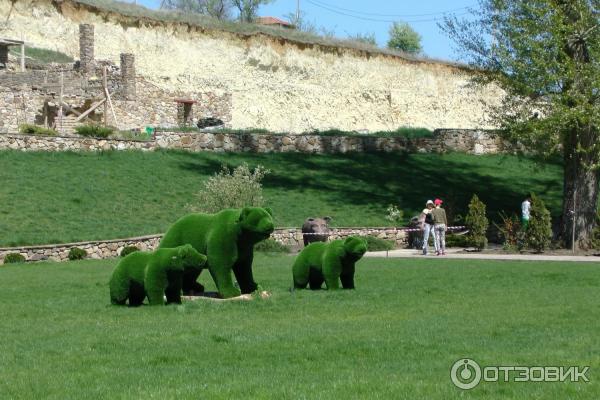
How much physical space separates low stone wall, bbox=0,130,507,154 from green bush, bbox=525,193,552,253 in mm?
9252

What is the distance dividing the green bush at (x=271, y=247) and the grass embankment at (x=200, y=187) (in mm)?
3232

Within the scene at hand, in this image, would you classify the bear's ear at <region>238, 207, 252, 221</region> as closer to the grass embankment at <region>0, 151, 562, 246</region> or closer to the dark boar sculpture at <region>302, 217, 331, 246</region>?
the grass embankment at <region>0, 151, 562, 246</region>

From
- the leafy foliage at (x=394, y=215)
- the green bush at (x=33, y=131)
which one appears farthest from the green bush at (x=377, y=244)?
the green bush at (x=33, y=131)

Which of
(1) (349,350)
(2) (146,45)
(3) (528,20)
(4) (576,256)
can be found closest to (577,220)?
(4) (576,256)

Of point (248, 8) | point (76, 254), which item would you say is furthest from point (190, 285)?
point (248, 8)

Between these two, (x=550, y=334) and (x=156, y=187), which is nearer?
(x=550, y=334)

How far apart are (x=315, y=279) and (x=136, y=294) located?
367 centimetres

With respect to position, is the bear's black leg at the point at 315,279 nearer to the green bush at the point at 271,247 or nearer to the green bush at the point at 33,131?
the green bush at the point at 271,247

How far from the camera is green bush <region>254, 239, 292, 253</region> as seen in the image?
31.0 metres

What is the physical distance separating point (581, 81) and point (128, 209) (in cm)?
1498

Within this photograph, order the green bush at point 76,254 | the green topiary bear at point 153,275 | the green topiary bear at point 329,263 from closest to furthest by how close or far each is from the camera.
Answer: the green topiary bear at point 153,275
the green topiary bear at point 329,263
the green bush at point 76,254

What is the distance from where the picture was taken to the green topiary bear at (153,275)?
15773mm

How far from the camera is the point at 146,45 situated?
215ft

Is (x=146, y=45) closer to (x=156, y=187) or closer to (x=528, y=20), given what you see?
(x=156, y=187)
